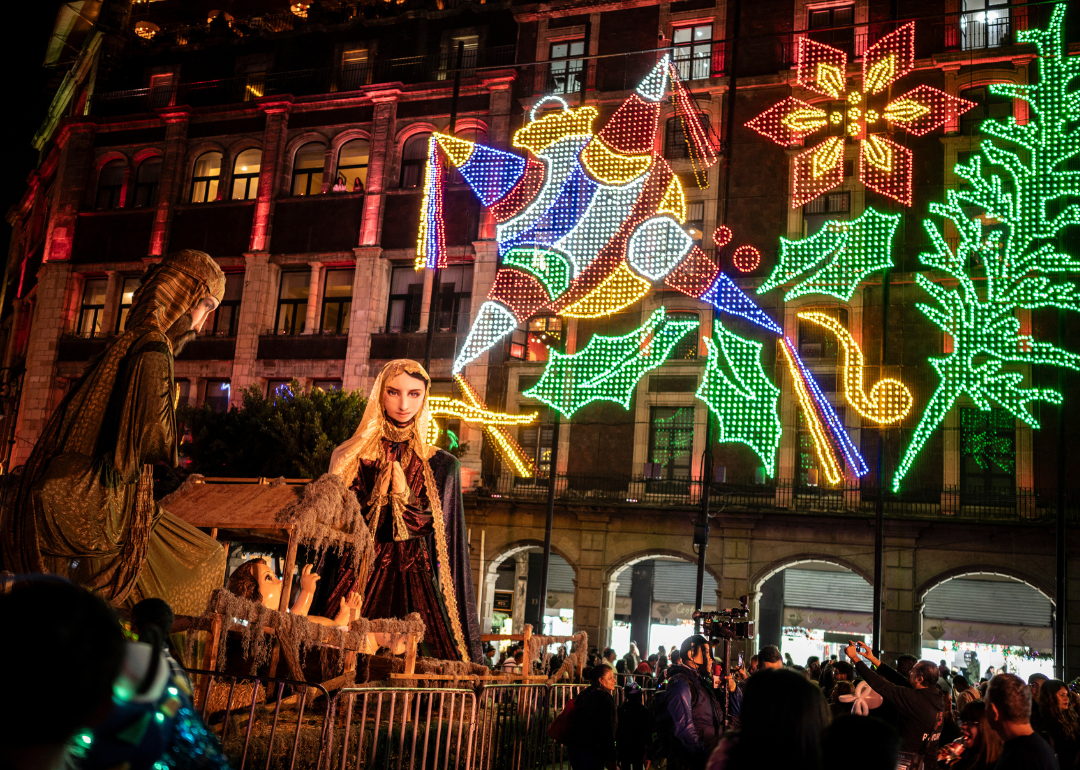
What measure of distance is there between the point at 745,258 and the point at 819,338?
2.84 meters

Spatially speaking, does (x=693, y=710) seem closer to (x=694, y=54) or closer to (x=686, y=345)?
(x=686, y=345)

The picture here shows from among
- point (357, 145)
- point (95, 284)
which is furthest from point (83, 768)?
point (95, 284)

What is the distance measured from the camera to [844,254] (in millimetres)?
21406

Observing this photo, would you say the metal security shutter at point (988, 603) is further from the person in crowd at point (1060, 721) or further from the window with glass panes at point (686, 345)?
the person in crowd at point (1060, 721)

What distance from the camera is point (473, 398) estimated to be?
2264cm

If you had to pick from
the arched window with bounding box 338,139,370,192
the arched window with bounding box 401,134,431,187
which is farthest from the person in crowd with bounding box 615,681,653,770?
the arched window with bounding box 338,139,370,192

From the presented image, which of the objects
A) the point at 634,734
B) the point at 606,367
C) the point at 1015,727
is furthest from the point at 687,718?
the point at 606,367

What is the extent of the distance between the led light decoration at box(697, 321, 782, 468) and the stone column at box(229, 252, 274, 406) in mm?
13328

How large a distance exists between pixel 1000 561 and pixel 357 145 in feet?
68.4

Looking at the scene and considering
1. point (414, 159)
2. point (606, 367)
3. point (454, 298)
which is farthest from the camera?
point (414, 159)

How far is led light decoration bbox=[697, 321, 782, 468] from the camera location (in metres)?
22.2

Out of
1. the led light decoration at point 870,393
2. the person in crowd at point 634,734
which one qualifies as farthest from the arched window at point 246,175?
the person in crowd at point 634,734

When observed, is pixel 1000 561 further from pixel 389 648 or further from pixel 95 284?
pixel 95 284

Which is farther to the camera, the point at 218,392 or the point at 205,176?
the point at 205,176
